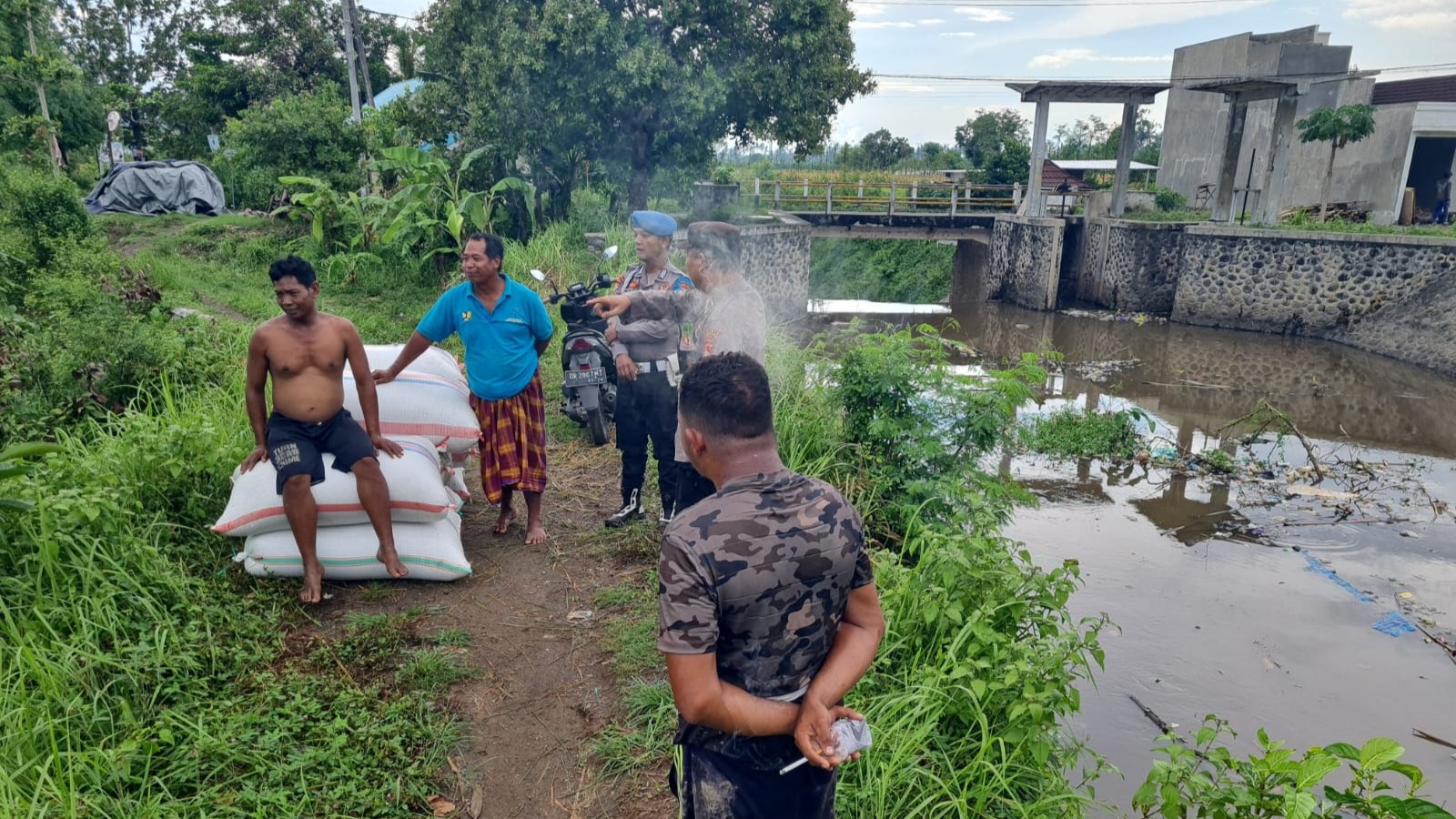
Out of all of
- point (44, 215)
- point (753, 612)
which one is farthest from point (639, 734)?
point (44, 215)

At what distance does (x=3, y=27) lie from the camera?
51.0ft

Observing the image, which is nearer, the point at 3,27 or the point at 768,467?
the point at 768,467

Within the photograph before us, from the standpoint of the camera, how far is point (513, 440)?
4266mm

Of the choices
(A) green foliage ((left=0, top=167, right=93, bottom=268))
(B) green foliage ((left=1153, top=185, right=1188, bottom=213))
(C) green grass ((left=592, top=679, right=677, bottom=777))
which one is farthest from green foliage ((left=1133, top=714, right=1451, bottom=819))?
(B) green foliage ((left=1153, top=185, right=1188, bottom=213))

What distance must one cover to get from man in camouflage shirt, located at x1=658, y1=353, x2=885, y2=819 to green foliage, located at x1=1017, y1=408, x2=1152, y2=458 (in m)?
8.05

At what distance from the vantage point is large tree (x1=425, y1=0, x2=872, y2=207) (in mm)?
12305

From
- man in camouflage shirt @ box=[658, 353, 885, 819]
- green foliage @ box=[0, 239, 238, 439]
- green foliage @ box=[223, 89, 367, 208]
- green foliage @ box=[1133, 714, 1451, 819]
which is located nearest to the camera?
man in camouflage shirt @ box=[658, 353, 885, 819]

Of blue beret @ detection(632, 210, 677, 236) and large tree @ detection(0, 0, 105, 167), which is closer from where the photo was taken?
blue beret @ detection(632, 210, 677, 236)

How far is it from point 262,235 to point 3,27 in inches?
311

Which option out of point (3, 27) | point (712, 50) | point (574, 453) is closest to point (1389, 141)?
point (712, 50)

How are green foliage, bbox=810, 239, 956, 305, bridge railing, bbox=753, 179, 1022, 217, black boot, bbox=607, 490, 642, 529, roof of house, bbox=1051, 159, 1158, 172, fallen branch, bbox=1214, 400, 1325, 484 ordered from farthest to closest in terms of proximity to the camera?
roof of house, bbox=1051, 159, 1158, 172
green foliage, bbox=810, 239, 956, 305
bridge railing, bbox=753, 179, 1022, 217
fallen branch, bbox=1214, 400, 1325, 484
black boot, bbox=607, 490, 642, 529

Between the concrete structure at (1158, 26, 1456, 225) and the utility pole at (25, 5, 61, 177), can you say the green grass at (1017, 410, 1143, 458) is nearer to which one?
the concrete structure at (1158, 26, 1456, 225)

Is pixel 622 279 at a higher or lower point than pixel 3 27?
lower

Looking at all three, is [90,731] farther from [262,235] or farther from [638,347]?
[262,235]
